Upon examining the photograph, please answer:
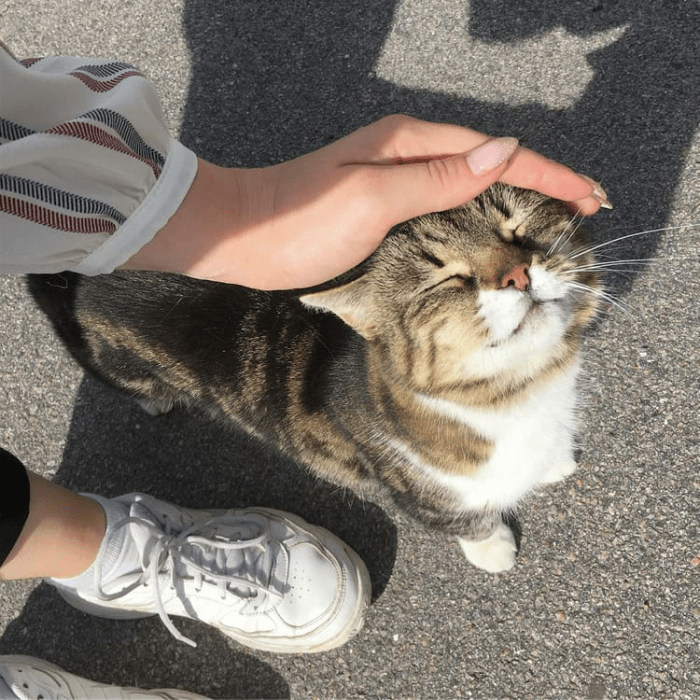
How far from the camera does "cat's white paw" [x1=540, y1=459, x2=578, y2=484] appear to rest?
6.55 feet

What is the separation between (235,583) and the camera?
1998 mm

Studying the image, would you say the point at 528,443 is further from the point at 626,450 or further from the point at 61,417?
the point at 61,417

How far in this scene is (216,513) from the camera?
2211 mm

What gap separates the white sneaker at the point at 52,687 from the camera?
1773mm

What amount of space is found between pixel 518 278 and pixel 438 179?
0.27 meters

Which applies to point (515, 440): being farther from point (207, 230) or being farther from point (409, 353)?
point (207, 230)

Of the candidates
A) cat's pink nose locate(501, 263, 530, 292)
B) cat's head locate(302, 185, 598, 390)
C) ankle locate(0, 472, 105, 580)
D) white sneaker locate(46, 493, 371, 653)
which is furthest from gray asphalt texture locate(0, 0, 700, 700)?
cat's pink nose locate(501, 263, 530, 292)

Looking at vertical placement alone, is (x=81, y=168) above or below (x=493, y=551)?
above

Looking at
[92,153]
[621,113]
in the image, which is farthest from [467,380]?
[621,113]

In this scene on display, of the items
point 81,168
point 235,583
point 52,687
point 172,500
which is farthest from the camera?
point 172,500

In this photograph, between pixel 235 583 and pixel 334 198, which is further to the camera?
pixel 235 583

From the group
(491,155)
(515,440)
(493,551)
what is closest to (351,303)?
(491,155)

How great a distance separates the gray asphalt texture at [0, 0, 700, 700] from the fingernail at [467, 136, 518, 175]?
0.75m

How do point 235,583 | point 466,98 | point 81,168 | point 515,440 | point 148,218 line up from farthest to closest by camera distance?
point 466,98, point 235,583, point 515,440, point 148,218, point 81,168
